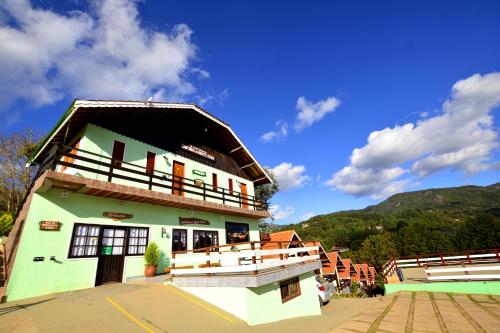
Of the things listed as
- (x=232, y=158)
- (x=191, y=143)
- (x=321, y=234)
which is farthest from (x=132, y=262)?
(x=321, y=234)

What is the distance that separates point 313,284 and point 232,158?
12.5 m

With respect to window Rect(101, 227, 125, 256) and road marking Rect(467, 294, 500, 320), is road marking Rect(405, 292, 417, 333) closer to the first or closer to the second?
road marking Rect(467, 294, 500, 320)

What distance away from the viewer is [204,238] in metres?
17.0

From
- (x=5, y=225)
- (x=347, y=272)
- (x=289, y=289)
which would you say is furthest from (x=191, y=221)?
(x=347, y=272)

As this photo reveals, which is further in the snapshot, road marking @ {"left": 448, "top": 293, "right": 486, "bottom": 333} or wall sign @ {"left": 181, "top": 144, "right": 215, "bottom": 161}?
wall sign @ {"left": 181, "top": 144, "right": 215, "bottom": 161}

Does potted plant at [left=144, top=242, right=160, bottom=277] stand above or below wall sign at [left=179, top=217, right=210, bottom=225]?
below

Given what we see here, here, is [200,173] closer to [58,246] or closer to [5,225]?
[58,246]

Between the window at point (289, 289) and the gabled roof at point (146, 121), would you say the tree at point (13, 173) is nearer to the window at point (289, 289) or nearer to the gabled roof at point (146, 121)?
the gabled roof at point (146, 121)

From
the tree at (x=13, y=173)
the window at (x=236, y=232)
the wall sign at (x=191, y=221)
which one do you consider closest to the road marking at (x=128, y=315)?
the wall sign at (x=191, y=221)

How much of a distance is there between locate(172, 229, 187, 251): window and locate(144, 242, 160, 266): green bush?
69.2 inches

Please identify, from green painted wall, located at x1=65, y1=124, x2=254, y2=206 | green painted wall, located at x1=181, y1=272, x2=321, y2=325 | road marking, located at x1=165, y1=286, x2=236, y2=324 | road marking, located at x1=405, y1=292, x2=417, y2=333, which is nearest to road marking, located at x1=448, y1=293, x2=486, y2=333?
road marking, located at x1=405, y1=292, x2=417, y2=333

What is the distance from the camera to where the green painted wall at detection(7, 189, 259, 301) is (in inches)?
384

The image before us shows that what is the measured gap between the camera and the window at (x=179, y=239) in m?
15.0

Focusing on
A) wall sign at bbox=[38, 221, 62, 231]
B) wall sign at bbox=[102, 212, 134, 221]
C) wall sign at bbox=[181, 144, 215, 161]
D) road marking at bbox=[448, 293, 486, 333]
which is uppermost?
wall sign at bbox=[181, 144, 215, 161]
